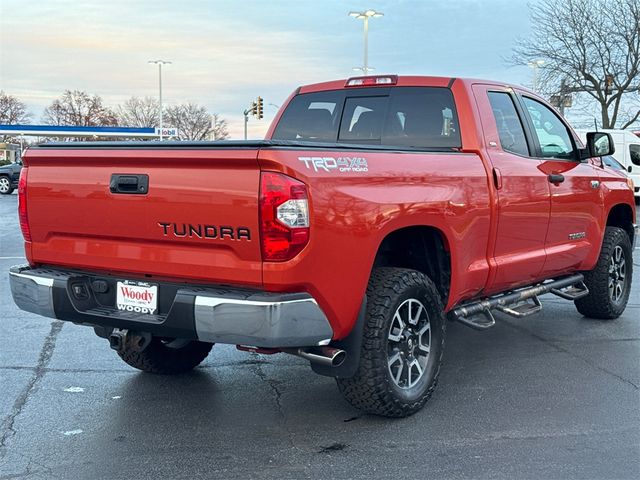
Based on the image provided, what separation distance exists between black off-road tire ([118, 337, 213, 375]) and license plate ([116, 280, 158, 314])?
3.40ft

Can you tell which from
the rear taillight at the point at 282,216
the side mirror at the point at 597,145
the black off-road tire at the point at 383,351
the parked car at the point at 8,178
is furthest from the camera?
the parked car at the point at 8,178

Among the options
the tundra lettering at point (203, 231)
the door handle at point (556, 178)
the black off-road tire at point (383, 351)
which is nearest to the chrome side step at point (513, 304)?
the black off-road tire at point (383, 351)

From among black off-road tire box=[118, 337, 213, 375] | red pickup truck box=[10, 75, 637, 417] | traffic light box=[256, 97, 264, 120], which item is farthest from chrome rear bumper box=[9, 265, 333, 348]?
traffic light box=[256, 97, 264, 120]

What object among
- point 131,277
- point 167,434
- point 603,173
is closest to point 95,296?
point 131,277

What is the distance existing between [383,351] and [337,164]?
3.49 ft

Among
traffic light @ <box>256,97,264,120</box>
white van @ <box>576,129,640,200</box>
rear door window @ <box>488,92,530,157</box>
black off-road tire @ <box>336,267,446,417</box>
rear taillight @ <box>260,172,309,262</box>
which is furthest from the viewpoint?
traffic light @ <box>256,97,264,120</box>

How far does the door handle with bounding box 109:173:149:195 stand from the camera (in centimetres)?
371

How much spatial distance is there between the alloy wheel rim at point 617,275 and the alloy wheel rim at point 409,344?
316 centimetres

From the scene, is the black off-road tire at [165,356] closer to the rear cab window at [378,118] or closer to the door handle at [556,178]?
the rear cab window at [378,118]

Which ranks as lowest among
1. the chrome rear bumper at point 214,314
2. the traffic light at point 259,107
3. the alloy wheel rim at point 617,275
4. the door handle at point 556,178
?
the alloy wheel rim at point 617,275

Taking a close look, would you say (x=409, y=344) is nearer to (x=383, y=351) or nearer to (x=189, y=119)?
(x=383, y=351)

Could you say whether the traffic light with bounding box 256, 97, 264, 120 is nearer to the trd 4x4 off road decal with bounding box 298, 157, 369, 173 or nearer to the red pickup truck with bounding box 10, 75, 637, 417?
the red pickup truck with bounding box 10, 75, 637, 417

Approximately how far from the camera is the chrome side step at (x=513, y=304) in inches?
191

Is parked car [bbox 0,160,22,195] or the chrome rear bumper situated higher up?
the chrome rear bumper
